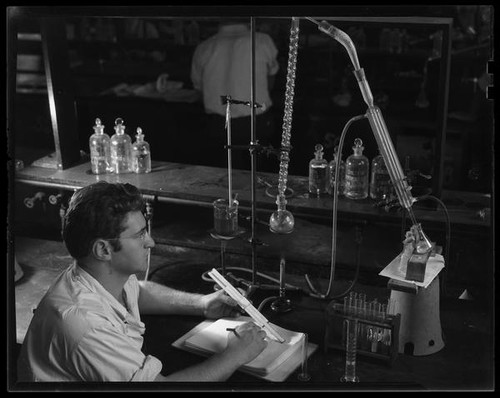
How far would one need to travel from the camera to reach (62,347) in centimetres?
217

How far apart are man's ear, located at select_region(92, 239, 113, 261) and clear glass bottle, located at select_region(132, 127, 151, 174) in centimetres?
93

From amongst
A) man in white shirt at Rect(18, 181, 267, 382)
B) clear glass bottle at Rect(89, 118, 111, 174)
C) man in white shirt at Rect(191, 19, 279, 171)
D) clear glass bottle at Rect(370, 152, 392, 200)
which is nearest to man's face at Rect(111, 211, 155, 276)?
man in white shirt at Rect(18, 181, 267, 382)

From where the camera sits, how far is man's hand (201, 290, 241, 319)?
A: 2537 mm

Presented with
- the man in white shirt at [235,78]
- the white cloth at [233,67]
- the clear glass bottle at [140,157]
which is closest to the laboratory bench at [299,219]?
the clear glass bottle at [140,157]

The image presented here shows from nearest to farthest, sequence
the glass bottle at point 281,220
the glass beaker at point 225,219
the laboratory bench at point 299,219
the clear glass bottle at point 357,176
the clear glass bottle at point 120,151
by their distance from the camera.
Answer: the glass bottle at point 281,220 → the glass beaker at point 225,219 → the laboratory bench at point 299,219 → the clear glass bottle at point 357,176 → the clear glass bottle at point 120,151

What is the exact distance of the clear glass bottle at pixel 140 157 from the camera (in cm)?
319

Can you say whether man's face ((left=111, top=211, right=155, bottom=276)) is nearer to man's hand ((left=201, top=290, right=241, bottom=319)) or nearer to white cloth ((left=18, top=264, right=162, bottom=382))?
white cloth ((left=18, top=264, right=162, bottom=382))

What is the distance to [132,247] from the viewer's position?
91.4 inches

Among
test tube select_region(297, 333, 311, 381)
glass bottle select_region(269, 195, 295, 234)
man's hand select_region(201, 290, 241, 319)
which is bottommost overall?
test tube select_region(297, 333, 311, 381)

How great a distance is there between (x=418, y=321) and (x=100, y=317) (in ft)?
3.15

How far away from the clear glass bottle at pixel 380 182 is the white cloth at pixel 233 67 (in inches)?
95.8

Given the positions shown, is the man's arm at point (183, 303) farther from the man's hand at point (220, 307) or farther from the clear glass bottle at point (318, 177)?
the clear glass bottle at point (318, 177)

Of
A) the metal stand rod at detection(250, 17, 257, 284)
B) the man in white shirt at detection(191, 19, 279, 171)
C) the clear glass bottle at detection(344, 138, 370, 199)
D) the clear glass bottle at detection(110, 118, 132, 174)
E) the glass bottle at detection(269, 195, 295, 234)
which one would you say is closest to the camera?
the metal stand rod at detection(250, 17, 257, 284)

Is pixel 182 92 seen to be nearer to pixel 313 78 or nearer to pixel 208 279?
pixel 313 78
